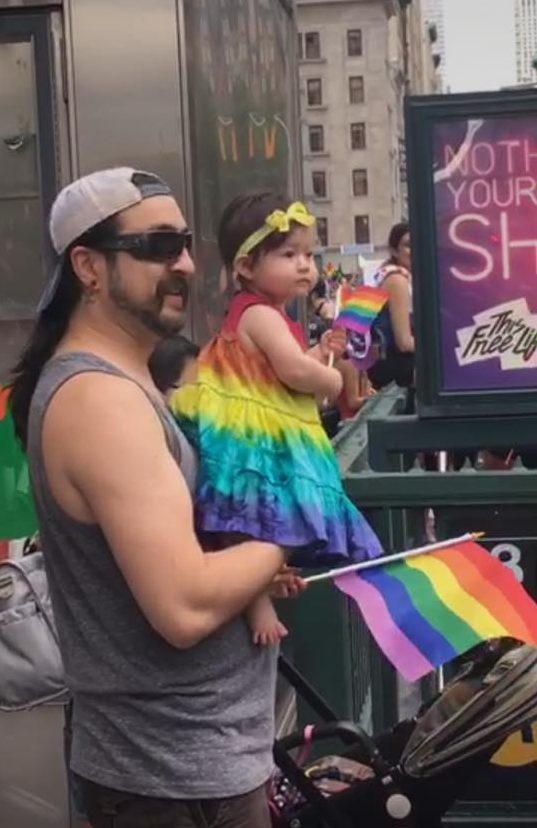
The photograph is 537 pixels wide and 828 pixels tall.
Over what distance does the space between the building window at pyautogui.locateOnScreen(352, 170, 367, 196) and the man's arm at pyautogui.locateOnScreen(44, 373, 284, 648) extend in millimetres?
90155

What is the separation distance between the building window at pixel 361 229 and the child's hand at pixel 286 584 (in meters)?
88.5

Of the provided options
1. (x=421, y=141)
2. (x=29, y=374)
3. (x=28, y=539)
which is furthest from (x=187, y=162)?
(x=29, y=374)

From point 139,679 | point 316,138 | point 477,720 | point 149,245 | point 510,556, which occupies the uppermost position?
point 316,138

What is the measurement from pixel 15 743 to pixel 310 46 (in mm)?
90249

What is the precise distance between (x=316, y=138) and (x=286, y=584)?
9119cm

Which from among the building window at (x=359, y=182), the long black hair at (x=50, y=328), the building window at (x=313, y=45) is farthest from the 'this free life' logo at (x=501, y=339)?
the building window at (x=313, y=45)

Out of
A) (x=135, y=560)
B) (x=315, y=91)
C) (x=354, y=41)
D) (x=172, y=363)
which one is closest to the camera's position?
(x=135, y=560)

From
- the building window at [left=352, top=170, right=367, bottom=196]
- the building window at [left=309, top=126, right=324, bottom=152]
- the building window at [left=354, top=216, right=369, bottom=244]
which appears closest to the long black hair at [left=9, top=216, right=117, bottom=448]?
the building window at [left=354, top=216, right=369, bottom=244]

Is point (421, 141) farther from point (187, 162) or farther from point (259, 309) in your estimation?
point (259, 309)

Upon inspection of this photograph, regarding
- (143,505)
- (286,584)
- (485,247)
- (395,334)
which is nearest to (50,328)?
(143,505)

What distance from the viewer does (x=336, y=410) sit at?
27.1 feet

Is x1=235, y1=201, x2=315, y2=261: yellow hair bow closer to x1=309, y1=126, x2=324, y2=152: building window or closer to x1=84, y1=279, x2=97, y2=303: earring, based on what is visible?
x1=84, y1=279, x2=97, y2=303: earring

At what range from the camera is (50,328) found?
7.93 feet

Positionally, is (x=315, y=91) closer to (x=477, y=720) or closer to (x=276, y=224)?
(x=276, y=224)
